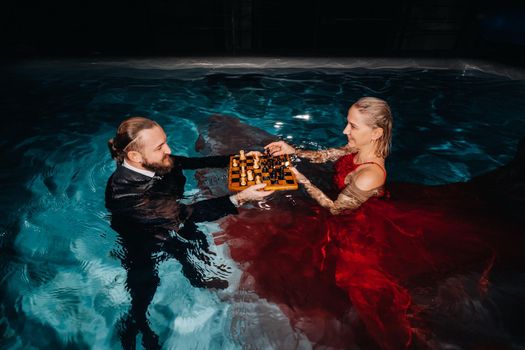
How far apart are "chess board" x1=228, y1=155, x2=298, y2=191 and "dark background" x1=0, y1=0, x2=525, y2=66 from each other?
313 inches

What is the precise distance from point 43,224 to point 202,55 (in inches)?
316

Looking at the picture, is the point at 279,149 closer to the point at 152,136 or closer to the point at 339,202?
the point at 339,202

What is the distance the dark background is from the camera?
9.81 m

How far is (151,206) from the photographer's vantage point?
8.03 ft

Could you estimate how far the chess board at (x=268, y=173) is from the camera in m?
2.90

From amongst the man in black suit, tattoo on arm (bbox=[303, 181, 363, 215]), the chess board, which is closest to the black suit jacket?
the man in black suit

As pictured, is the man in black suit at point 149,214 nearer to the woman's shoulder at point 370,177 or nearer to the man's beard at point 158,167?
the man's beard at point 158,167

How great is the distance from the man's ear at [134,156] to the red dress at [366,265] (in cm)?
141

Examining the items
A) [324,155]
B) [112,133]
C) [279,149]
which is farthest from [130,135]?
[112,133]

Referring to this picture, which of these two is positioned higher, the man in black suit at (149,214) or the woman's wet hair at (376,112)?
the woman's wet hair at (376,112)

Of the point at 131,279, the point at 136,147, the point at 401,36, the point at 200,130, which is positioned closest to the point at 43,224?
the point at 131,279

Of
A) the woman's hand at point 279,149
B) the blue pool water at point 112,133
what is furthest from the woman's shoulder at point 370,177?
the blue pool water at point 112,133

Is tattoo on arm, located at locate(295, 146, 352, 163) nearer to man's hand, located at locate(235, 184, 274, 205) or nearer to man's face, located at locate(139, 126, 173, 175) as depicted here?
man's hand, located at locate(235, 184, 274, 205)

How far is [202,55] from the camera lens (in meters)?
10.1
